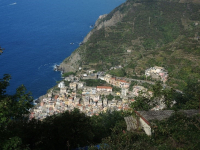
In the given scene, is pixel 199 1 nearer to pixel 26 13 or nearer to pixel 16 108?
pixel 26 13

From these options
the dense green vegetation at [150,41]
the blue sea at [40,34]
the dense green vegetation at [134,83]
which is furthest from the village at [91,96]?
the blue sea at [40,34]

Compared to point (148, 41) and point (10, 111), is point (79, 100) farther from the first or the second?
point (10, 111)

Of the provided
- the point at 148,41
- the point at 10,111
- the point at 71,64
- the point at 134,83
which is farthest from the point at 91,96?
the point at 10,111

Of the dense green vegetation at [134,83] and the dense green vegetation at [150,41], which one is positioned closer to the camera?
the dense green vegetation at [134,83]

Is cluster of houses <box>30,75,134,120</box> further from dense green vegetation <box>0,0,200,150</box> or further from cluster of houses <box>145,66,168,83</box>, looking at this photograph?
cluster of houses <box>145,66,168,83</box>

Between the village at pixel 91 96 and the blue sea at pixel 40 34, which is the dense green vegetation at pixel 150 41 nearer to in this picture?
the village at pixel 91 96
